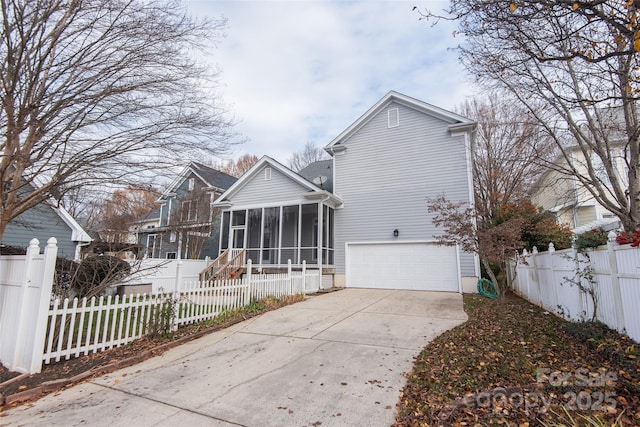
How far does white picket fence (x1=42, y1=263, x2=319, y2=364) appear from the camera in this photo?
5.16 metres

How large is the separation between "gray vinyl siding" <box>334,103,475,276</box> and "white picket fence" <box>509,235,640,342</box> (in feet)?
15.4

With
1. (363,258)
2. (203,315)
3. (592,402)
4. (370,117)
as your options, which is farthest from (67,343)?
(370,117)

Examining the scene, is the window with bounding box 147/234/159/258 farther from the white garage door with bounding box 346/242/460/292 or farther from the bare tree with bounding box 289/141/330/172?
the bare tree with bounding box 289/141/330/172

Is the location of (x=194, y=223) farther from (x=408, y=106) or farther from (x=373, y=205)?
(x=408, y=106)

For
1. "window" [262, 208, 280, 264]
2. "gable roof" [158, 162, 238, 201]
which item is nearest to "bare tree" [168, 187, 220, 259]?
"window" [262, 208, 280, 264]

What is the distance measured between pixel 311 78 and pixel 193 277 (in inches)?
384

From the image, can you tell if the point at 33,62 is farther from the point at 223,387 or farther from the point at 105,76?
the point at 223,387

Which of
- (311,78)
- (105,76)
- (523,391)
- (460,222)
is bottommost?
(523,391)

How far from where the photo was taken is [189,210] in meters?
Result: 18.9

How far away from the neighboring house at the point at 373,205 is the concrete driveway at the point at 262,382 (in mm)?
6274

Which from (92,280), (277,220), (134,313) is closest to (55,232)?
(277,220)

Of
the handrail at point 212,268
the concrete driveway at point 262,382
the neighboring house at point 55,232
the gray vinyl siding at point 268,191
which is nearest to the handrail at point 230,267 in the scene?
the handrail at point 212,268

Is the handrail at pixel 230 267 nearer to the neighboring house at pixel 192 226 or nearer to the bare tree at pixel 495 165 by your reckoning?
the neighboring house at pixel 192 226

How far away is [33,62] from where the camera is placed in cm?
497
